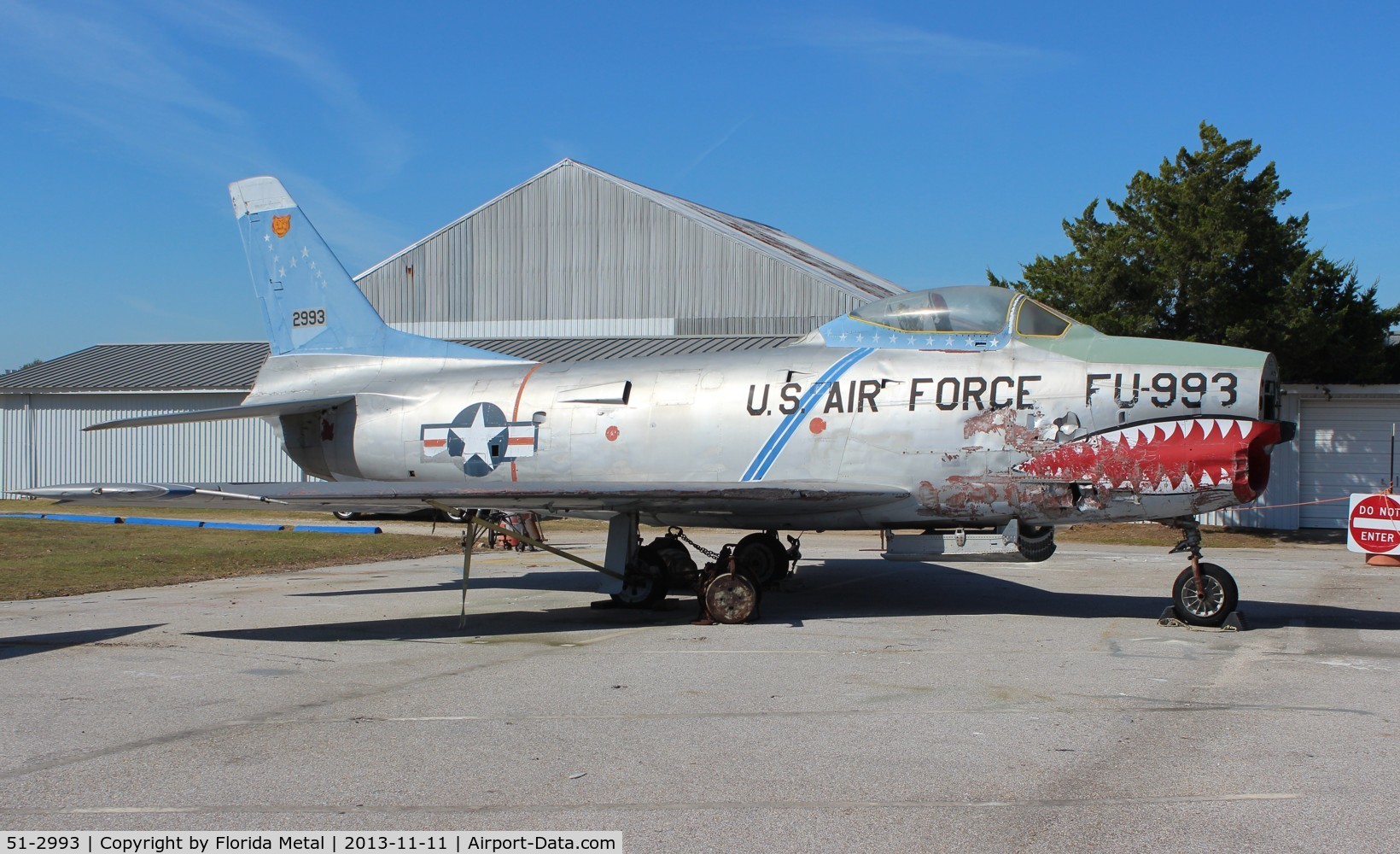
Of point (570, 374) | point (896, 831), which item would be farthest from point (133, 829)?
point (570, 374)

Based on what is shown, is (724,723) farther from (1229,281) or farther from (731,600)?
(1229,281)

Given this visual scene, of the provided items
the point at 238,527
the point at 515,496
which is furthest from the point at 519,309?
the point at 515,496

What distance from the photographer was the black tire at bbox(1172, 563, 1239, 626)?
10273 mm

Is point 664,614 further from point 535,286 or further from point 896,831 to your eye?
point 535,286

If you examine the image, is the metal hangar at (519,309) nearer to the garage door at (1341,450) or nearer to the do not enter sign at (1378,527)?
the garage door at (1341,450)

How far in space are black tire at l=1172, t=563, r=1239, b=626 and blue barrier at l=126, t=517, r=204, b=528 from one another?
18330 mm

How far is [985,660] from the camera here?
886 centimetres

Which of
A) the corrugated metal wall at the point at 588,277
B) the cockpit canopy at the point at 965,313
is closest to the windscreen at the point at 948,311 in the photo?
the cockpit canopy at the point at 965,313

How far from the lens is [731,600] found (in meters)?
10.9

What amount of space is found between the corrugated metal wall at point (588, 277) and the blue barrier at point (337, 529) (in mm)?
13494

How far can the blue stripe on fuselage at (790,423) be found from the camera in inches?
445

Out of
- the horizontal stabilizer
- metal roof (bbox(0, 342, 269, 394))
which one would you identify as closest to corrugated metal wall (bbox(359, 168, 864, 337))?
metal roof (bbox(0, 342, 269, 394))

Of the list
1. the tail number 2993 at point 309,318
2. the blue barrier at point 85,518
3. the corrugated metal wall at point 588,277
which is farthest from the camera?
the corrugated metal wall at point 588,277

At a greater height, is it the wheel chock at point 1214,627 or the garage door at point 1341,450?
the garage door at point 1341,450
